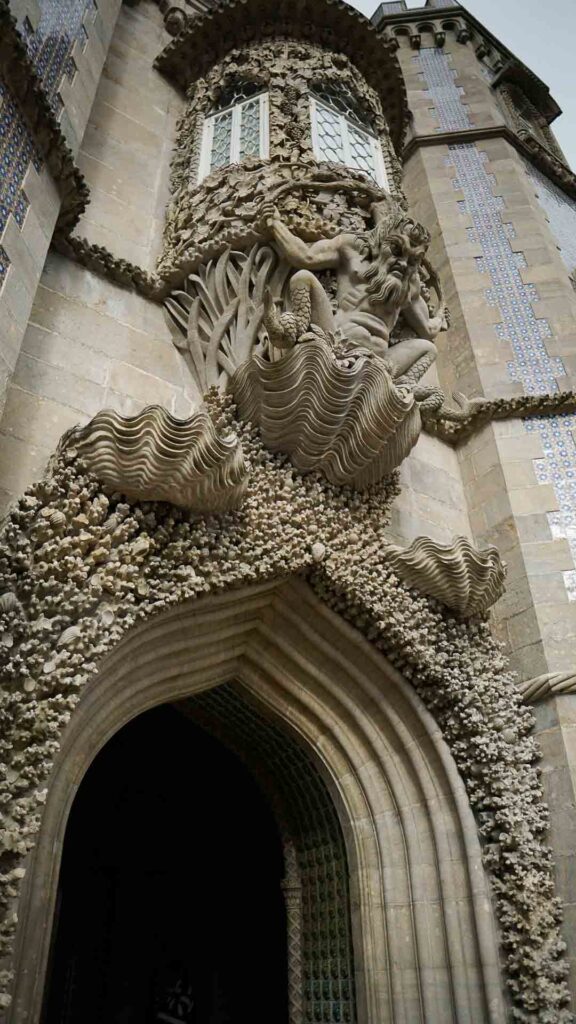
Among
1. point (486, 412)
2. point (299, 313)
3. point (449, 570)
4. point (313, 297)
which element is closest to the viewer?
point (449, 570)

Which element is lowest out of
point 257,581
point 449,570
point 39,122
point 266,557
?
point 257,581

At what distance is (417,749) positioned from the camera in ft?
16.7

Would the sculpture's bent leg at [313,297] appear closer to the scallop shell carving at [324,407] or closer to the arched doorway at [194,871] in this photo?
the scallop shell carving at [324,407]

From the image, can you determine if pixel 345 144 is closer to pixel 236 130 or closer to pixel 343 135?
pixel 343 135

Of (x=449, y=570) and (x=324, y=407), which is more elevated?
(x=324, y=407)

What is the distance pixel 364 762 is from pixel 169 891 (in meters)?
3.14

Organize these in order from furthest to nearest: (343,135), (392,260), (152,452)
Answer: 1. (343,135)
2. (392,260)
3. (152,452)

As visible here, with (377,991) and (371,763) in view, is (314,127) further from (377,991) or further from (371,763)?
(377,991)

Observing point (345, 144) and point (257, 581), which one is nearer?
point (257, 581)

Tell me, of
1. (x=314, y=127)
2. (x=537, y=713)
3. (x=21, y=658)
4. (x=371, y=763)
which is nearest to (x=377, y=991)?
(x=371, y=763)

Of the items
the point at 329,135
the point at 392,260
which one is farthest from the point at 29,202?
the point at 329,135

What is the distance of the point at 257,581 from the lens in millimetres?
4656

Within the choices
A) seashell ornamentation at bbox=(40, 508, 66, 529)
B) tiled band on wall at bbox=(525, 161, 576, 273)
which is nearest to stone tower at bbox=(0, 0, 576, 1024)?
seashell ornamentation at bbox=(40, 508, 66, 529)

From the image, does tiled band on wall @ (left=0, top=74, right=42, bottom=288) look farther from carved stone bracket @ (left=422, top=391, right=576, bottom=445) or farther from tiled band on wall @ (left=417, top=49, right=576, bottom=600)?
tiled band on wall @ (left=417, top=49, right=576, bottom=600)
